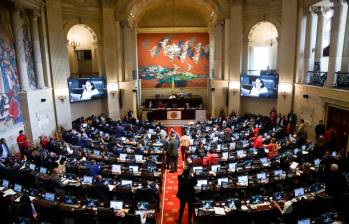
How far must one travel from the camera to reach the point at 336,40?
14.1 m

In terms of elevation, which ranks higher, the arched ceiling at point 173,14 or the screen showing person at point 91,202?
the arched ceiling at point 173,14

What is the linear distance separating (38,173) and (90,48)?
1551 centimetres

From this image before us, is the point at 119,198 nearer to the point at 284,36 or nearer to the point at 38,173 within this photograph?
the point at 38,173

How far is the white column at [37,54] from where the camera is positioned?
1634 cm

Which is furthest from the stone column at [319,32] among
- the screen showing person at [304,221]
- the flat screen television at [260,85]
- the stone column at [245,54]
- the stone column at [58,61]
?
the stone column at [58,61]

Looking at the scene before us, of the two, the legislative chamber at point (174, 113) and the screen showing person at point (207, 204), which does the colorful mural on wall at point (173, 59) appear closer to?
the legislative chamber at point (174, 113)

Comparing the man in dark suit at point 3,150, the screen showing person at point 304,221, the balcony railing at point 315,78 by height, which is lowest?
the screen showing person at point 304,221

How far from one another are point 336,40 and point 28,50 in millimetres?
17385

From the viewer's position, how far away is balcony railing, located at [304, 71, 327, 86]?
609 inches

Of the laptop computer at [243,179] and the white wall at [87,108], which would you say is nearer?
the laptop computer at [243,179]

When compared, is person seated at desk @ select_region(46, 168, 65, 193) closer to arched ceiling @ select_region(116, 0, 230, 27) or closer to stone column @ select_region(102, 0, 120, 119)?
stone column @ select_region(102, 0, 120, 119)

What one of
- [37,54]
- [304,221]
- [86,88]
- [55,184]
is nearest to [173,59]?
[86,88]

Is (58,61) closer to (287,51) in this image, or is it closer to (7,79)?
(7,79)

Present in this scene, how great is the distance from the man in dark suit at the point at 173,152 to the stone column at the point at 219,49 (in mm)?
13011
